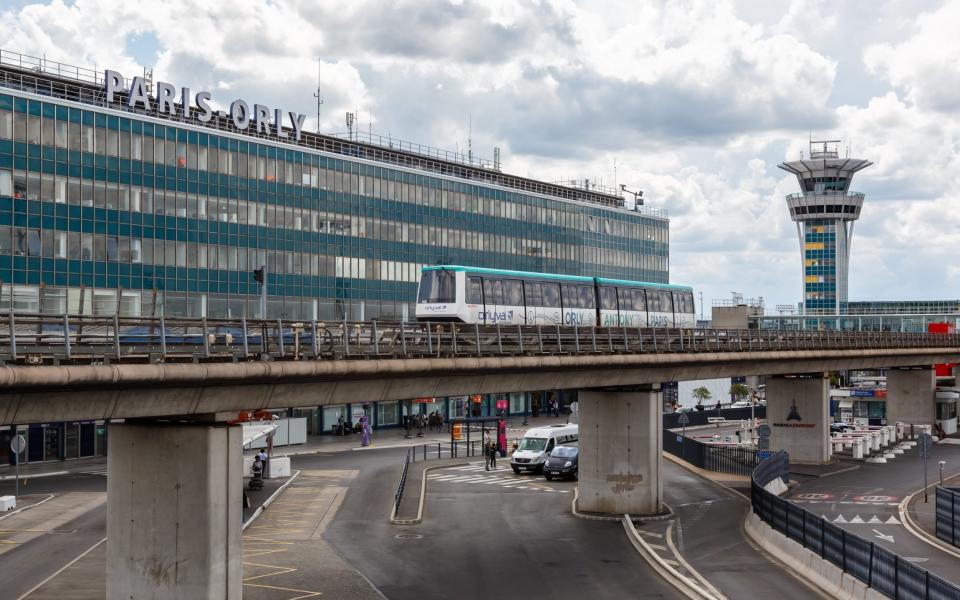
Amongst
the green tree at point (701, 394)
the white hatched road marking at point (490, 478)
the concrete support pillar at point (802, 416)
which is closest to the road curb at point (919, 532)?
the white hatched road marking at point (490, 478)

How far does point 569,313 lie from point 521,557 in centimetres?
2427

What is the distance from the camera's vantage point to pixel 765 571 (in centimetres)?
3116

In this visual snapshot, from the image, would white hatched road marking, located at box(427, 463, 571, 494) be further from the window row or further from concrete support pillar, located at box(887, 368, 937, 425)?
concrete support pillar, located at box(887, 368, 937, 425)

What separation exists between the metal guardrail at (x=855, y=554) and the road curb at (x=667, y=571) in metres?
3.54

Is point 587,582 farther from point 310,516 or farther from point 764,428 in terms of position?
point 764,428

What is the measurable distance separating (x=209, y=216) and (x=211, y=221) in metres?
0.39

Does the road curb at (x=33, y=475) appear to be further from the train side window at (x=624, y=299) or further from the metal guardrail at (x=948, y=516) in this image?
the metal guardrail at (x=948, y=516)

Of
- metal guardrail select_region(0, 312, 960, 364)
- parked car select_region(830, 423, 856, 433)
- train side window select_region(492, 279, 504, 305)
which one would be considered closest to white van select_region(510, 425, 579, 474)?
train side window select_region(492, 279, 504, 305)

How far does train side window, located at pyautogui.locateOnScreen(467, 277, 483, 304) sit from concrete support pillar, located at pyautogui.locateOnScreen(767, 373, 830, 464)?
71.0 ft

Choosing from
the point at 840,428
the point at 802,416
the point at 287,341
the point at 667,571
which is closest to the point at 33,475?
the point at 287,341

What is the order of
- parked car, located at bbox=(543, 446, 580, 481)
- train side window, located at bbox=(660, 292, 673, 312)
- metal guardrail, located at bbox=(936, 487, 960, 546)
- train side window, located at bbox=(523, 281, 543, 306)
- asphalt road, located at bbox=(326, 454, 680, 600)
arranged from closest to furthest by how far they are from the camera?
asphalt road, located at bbox=(326, 454, 680, 600) → metal guardrail, located at bbox=(936, 487, 960, 546) → parked car, located at bbox=(543, 446, 580, 481) → train side window, located at bbox=(523, 281, 543, 306) → train side window, located at bbox=(660, 292, 673, 312)

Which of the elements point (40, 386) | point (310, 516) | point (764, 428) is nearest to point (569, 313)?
point (764, 428)

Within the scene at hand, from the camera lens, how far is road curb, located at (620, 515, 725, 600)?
2745cm

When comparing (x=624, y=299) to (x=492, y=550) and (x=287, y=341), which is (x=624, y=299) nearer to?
(x=492, y=550)
